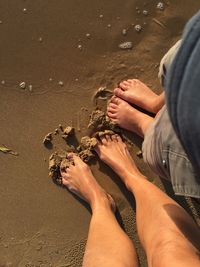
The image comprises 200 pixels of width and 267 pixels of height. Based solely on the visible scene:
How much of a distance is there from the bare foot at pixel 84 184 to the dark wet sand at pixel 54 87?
0.18ft

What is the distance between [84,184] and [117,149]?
28cm

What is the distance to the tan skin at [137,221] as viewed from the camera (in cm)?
173

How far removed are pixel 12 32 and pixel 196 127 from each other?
1.58 metres

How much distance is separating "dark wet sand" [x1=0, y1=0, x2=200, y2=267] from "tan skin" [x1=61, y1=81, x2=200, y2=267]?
0.31 ft

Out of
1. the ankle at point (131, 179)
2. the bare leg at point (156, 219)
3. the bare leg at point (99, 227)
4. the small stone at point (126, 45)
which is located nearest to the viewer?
the bare leg at point (156, 219)

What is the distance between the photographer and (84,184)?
214cm

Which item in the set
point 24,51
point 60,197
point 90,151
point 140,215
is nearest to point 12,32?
point 24,51

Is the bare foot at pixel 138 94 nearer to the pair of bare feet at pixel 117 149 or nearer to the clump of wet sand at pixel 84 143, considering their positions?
the pair of bare feet at pixel 117 149

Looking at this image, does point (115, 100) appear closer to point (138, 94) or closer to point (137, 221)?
point (138, 94)

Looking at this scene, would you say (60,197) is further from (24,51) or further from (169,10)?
(169,10)

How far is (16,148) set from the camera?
7.13 feet

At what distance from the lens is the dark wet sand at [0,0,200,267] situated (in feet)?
7.07

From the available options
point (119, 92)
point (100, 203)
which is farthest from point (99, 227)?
point (119, 92)

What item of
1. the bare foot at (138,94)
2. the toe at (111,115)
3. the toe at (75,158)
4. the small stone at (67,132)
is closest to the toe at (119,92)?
the bare foot at (138,94)
